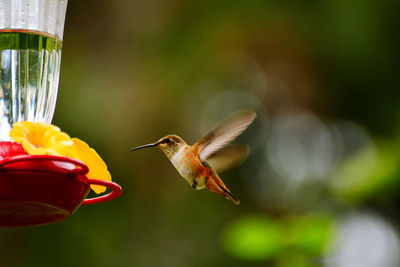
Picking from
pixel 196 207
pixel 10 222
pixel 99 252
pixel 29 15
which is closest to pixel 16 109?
pixel 29 15

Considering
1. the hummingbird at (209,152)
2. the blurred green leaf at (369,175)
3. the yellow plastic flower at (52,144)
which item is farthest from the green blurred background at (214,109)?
the yellow plastic flower at (52,144)

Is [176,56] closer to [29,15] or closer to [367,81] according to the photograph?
[367,81]

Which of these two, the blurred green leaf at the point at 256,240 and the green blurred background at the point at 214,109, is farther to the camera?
the green blurred background at the point at 214,109

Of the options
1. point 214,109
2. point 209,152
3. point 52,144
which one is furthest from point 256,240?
point 214,109

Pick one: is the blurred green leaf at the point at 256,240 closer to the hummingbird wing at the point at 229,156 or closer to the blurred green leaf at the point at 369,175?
the blurred green leaf at the point at 369,175

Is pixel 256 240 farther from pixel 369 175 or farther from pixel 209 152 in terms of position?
pixel 209 152

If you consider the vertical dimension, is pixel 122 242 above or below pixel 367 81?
below
